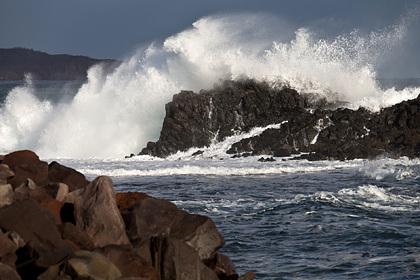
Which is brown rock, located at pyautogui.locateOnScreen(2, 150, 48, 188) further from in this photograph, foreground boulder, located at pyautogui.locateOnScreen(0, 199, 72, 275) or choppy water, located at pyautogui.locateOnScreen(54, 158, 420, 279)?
choppy water, located at pyautogui.locateOnScreen(54, 158, 420, 279)

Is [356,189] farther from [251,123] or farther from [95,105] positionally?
[95,105]

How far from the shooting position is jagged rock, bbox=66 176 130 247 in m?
9.45

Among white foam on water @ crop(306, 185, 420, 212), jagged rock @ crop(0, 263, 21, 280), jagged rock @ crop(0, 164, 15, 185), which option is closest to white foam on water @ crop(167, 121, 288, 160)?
white foam on water @ crop(306, 185, 420, 212)

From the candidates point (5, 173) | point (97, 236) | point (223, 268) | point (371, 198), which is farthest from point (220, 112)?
point (97, 236)

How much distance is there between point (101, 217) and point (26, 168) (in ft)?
8.31

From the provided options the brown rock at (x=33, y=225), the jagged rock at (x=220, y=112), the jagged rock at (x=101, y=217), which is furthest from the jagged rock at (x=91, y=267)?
the jagged rock at (x=220, y=112)

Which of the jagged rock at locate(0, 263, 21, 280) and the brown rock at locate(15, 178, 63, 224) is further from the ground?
the brown rock at locate(15, 178, 63, 224)

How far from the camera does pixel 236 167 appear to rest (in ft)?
93.4

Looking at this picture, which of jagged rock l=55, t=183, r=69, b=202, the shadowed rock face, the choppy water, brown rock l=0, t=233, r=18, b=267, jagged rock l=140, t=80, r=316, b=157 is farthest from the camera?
jagged rock l=140, t=80, r=316, b=157

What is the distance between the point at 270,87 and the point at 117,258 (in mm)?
29208

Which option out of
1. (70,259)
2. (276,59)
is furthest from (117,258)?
(276,59)

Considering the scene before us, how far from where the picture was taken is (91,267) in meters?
7.87

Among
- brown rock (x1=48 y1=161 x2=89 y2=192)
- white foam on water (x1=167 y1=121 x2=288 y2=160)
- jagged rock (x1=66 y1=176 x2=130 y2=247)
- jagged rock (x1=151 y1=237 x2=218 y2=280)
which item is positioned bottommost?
jagged rock (x1=151 y1=237 x2=218 y2=280)

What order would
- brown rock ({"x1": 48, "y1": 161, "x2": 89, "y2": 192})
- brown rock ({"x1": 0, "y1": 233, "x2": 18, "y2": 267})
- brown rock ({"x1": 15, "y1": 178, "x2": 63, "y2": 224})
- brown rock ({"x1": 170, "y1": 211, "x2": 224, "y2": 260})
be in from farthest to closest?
brown rock ({"x1": 48, "y1": 161, "x2": 89, "y2": 192})
brown rock ({"x1": 15, "y1": 178, "x2": 63, "y2": 224})
brown rock ({"x1": 170, "y1": 211, "x2": 224, "y2": 260})
brown rock ({"x1": 0, "y1": 233, "x2": 18, "y2": 267})
